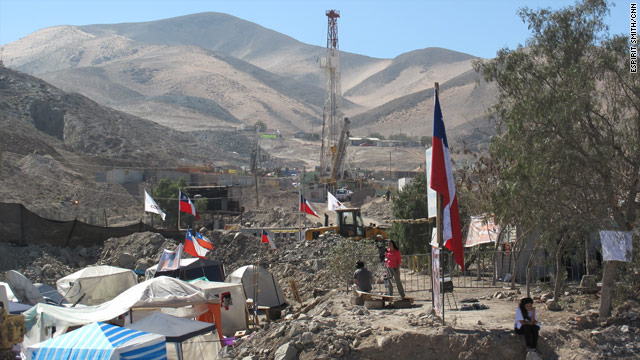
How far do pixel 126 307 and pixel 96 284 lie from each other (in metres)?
8.61

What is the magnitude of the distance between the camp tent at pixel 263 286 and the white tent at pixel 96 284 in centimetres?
411

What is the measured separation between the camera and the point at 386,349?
11.2 meters

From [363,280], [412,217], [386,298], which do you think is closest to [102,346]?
[386,298]

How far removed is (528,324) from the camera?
10.9 m

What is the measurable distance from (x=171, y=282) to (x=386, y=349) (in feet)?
19.4

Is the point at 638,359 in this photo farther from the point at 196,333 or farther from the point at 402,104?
the point at 402,104

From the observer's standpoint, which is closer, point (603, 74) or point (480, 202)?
point (603, 74)

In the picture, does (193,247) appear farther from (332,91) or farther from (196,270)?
(332,91)

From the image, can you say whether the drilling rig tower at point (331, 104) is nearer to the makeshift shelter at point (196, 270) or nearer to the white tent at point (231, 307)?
the makeshift shelter at point (196, 270)

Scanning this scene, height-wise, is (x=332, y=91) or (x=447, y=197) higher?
(x=332, y=91)

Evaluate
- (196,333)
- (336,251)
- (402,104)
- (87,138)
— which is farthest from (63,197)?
(402,104)

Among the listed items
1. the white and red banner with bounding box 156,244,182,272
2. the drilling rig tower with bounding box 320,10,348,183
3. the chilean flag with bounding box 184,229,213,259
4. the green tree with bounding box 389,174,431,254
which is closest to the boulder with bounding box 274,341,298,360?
the white and red banner with bounding box 156,244,182,272

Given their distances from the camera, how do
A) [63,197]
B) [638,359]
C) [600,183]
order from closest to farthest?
1. [638,359]
2. [600,183]
3. [63,197]

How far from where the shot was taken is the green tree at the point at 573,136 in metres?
11.9
